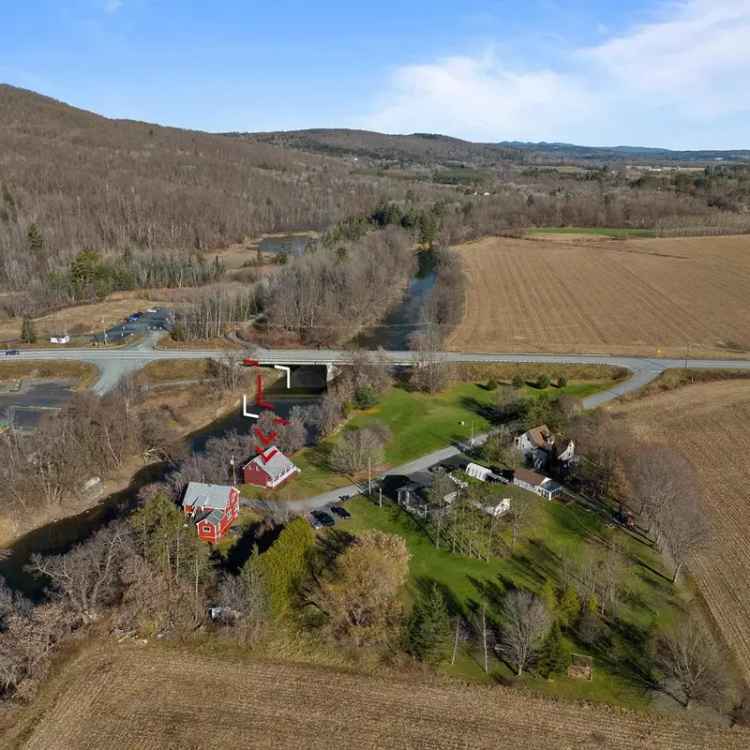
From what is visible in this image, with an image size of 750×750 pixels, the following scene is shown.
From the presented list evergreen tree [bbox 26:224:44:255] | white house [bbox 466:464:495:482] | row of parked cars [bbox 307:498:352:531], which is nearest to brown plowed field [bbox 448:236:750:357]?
white house [bbox 466:464:495:482]

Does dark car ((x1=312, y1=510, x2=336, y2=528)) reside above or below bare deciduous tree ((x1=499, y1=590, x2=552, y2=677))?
below

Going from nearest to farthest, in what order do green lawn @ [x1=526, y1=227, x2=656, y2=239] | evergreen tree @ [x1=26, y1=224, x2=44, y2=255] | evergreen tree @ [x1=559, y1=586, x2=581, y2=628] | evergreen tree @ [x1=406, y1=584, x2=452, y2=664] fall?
1. evergreen tree @ [x1=406, y1=584, x2=452, y2=664]
2. evergreen tree @ [x1=559, y1=586, x2=581, y2=628]
3. evergreen tree @ [x1=26, y1=224, x2=44, y2=255]
4. green lawn @ [x1=526, y1=227, x2=656, y2=239]

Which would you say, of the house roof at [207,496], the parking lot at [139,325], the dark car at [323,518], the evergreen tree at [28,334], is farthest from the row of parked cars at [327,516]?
the evergreen tree at [28,334]

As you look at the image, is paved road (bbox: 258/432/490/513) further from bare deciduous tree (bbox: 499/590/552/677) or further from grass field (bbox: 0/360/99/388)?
grass field (bbox: 0/360/99/388)

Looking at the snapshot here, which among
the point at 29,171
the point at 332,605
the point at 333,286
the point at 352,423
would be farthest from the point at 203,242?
the point at 332,605

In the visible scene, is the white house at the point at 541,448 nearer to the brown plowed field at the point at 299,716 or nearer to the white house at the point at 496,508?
the white house at the point at 496,508

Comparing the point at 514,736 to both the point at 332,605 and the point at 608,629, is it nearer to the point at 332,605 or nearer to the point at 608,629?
the point at 608,629

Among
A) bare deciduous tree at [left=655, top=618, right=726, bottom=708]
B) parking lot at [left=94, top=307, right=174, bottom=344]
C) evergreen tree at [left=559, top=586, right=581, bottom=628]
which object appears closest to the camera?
bare deciduous tree at [left=655, top=618, right=726, bottom=708]
